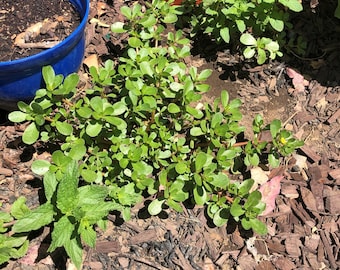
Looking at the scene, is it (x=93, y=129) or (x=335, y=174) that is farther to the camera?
(x=335, y=174)

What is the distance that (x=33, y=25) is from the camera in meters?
2.51

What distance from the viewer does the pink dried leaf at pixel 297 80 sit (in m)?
2.77

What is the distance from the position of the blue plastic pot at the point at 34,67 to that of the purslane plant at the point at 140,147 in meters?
0.10

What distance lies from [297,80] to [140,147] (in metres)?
1.01

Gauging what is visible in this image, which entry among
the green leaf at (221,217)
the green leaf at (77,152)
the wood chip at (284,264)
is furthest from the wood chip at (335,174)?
the green leaf at (77,152)

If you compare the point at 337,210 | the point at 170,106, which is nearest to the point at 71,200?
the point at 170,106

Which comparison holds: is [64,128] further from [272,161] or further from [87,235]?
[272,161]

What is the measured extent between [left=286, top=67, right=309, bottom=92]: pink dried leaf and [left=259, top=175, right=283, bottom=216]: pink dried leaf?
552mm

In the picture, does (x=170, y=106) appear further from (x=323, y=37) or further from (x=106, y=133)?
(x=323, y=37)

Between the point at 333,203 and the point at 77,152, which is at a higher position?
the point at 77,152

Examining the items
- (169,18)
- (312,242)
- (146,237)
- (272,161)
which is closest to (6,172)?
(146,237)

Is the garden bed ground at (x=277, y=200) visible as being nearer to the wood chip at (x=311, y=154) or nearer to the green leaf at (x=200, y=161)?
the wood chip at (x=311, y=154)

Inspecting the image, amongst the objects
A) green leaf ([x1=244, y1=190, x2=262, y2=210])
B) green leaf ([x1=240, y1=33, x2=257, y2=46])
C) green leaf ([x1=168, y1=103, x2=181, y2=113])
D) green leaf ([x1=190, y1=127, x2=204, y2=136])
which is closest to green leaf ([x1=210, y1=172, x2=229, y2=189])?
green leaf ([x1=244, y1=190, x2=262, y2=210])

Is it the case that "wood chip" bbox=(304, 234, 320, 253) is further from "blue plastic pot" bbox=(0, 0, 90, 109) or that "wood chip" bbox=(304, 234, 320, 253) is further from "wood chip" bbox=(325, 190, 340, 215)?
"blue plastic pot" bbox=(0, 0, 90, 109)
